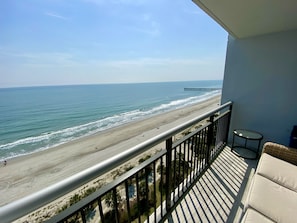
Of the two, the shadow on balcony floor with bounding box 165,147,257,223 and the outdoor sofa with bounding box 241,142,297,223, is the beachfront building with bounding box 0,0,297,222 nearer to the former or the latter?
the shadow on balcony floor with bounding box 165,147,257,223

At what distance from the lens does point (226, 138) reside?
11.0 feet

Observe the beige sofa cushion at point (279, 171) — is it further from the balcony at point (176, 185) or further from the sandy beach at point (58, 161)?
the sandy beach at point (58, 161)

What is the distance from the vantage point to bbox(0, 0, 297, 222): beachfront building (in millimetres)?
915

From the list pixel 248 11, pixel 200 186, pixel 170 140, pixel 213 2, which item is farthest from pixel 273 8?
pixel 200 186

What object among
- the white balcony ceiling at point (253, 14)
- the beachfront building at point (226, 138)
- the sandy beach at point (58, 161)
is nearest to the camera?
the beachfront building at point (226, 138)

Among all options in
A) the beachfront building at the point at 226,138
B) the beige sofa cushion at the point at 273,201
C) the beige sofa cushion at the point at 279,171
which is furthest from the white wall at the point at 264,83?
the beige sofa cushion at the point at 273,201

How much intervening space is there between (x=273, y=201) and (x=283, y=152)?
1032mm

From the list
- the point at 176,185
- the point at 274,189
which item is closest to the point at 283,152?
the point at 274,189

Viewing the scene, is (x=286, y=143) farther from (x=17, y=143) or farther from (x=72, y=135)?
(x=17, y=143)

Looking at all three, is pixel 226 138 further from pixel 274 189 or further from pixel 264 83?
pixel 274 189

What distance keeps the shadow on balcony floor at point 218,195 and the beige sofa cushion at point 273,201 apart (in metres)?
0.40

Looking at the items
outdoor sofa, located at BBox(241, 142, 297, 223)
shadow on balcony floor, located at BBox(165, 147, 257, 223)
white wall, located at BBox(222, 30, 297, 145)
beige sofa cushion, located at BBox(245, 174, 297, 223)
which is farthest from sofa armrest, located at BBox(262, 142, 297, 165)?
white wall, located at BBox(222, 30, 297, 145)

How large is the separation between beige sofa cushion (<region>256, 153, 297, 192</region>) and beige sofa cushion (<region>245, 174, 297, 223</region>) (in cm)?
10

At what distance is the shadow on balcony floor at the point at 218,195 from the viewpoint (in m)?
1.61
